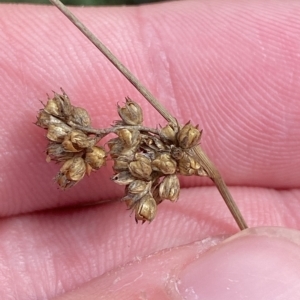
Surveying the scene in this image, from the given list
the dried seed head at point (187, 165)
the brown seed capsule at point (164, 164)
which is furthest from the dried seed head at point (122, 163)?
the dried seed head at point (187, 165)

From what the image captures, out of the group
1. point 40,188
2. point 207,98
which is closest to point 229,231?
point 207,98

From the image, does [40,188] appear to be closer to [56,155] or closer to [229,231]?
[56,155]

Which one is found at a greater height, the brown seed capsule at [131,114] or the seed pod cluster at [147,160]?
the brown seed capsule at [131,114]

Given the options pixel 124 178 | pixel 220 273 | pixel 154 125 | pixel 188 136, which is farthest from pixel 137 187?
pixel 154 125

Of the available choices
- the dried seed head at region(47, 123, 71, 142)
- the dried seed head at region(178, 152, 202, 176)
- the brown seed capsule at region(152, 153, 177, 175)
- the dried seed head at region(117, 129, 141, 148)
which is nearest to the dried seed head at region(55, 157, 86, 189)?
the dried seed head at region(47, 123, 71, 142)

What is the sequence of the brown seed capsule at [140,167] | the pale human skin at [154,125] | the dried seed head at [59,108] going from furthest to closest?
the pale human skin at [154,125], the dried seed head at [59,108], the brown seed capsule at [140,167]

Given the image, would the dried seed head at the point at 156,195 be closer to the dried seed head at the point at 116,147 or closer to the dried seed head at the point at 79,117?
the dried seed head at the point at 116,147

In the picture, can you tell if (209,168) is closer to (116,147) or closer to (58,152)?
(116,147)

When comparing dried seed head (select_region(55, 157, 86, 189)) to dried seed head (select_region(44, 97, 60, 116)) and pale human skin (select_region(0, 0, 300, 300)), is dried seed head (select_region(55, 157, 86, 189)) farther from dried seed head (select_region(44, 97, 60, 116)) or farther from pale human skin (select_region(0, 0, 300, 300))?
pale human skin (select_region(0, 0, 300, 300))
